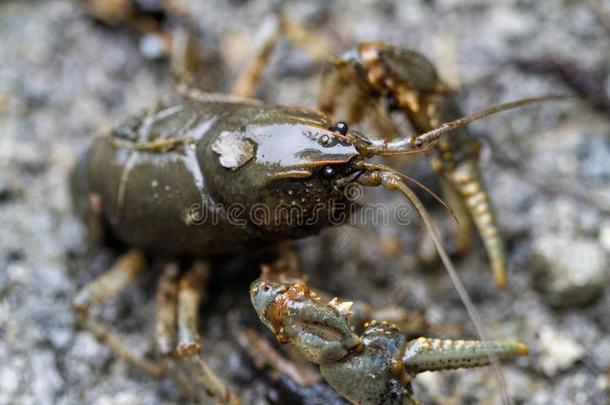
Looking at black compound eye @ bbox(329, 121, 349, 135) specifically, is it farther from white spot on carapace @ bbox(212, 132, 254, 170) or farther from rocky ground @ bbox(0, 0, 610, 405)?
rocky ground @ bbox(0, 0, 610, 405)

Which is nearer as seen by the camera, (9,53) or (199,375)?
(199,375)

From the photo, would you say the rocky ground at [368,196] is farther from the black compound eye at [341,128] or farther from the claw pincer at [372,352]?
the black compound eye at [341,128]

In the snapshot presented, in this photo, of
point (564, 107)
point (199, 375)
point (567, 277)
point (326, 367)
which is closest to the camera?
point (326, 367)

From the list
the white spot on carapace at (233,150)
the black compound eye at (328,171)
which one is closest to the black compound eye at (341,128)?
the black compound eye at (328,171)

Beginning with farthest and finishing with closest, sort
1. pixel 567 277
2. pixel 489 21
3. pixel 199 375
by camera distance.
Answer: pixel 489 21 < pixel 567 277 < pixel 199 375

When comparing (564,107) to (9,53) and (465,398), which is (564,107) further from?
(9,53)

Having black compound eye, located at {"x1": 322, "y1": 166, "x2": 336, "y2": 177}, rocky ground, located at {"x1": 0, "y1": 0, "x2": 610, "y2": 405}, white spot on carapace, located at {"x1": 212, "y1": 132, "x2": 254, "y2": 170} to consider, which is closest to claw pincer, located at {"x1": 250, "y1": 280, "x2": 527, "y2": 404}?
rocky ground, located at {"x1": 0, "y1": 0, "x2": 610, "y2": 405}

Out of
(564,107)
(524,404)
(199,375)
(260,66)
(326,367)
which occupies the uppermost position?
(260,66)

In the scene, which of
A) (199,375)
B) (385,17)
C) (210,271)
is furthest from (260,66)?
(199,375)
